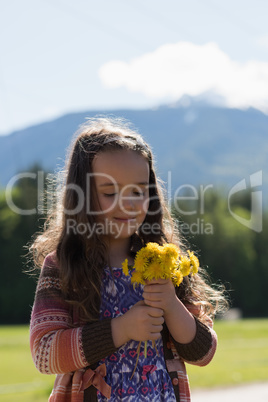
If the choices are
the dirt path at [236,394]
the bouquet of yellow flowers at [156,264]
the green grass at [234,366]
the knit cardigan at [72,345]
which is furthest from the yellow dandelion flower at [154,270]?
the green grass at [234,366]

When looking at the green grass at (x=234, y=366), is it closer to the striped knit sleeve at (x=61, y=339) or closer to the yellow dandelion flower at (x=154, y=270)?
the striped knit sleeve at (x=61, y=339)

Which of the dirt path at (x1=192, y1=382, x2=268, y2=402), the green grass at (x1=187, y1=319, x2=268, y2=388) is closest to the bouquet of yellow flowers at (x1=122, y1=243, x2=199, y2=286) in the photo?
the dirt path at (x1=192, y1=382, x2=268, y2=402)

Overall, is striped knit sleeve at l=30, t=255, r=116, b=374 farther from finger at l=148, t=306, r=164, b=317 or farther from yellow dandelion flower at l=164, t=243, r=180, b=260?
yellow dandelion flower at l=164, t=243, r=180, b=260

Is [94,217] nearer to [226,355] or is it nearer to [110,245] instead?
[110,245]

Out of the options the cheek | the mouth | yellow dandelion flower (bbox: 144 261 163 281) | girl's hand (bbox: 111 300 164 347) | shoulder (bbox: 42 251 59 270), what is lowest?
girl's hand (bbox: 111 300 164 347)

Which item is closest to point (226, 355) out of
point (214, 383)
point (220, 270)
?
point (214, 383)

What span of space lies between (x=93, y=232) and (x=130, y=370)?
1.78 feet

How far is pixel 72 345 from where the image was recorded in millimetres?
2230

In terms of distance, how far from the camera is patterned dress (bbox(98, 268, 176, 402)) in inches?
90.7

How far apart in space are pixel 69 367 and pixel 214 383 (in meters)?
7.23

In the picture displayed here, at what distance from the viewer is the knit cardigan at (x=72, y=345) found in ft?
7.33

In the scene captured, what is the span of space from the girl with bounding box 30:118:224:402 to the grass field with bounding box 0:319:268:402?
609cm

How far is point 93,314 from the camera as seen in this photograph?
235 centimetres

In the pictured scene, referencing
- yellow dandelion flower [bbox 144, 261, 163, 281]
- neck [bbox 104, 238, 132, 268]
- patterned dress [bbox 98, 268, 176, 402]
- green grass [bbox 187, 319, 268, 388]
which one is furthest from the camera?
green grass [bbox 187, 319, 268, 388]
